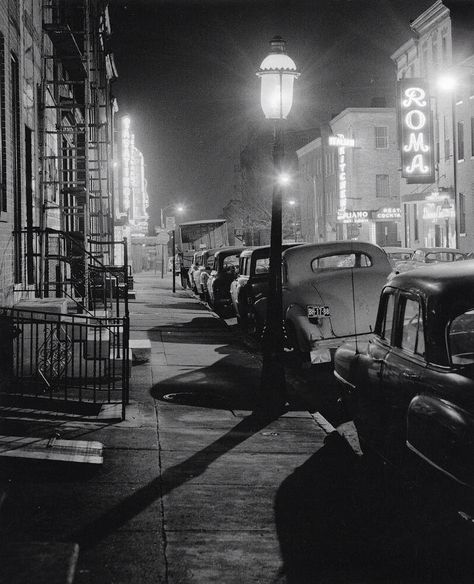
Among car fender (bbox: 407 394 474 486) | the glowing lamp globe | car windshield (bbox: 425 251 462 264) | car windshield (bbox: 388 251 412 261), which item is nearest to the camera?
car fender (bbox: 407 394 474 486)

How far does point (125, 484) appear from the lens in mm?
7043

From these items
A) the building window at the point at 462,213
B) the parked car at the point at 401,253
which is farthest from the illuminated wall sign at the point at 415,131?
Answer: the parked car at the point at 401,253

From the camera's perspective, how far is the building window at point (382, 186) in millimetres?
67688

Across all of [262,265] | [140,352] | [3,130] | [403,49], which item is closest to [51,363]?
[3,130]

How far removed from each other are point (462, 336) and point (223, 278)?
1982cm

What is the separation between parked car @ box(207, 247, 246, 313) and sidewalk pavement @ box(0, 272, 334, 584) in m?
13.6

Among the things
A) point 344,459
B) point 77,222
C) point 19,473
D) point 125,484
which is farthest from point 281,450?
point 77,222

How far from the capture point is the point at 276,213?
36.5 feet

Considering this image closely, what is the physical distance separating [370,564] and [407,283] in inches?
85.6

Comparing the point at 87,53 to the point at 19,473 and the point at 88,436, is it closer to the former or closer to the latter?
the point at 88,436

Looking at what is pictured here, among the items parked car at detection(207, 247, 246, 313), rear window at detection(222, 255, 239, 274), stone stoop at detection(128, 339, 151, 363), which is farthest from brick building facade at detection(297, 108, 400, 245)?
stone stoop at detection(128, 339, 151, 363)

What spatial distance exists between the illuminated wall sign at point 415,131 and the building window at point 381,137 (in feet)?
84.0

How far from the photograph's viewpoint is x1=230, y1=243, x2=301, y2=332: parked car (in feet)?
61.7

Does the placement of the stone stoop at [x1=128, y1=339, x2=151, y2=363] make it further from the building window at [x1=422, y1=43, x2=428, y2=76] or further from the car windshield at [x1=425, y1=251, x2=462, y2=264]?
the building window at [x1=422, y1=43, x2=428, y2=76]
